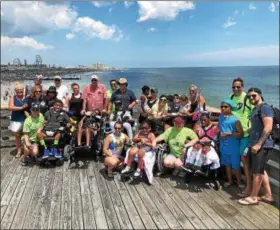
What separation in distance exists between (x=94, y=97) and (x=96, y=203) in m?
2.49

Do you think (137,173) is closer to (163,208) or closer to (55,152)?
(163,208)

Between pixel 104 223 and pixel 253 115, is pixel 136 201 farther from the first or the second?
pixel 253 115

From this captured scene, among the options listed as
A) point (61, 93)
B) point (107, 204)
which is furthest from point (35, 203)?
point (61, 93)

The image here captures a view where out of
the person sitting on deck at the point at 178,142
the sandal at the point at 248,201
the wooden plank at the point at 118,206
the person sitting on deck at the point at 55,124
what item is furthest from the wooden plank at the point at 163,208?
the person sitting on deck at the point at 55,124

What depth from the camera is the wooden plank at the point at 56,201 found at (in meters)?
3.48

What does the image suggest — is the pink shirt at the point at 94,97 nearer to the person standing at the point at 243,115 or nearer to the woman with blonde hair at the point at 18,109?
the woman with blonde hair at the point at 18,109

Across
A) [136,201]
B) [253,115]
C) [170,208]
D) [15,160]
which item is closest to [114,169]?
[136,201]

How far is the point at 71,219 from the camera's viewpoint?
3.58m

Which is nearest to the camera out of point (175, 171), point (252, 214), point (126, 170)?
point (252, 214)

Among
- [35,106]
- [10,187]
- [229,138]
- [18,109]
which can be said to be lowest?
[10,187]

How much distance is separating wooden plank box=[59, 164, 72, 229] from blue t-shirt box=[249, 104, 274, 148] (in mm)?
2574

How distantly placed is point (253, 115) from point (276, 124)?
11.9 inches

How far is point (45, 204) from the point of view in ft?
13.1

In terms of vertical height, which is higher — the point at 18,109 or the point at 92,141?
the point at 18,109
